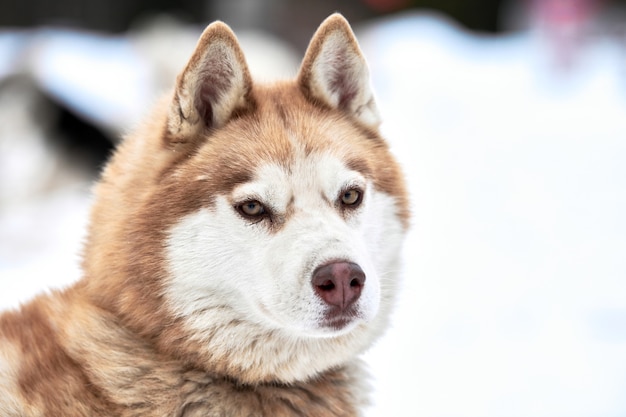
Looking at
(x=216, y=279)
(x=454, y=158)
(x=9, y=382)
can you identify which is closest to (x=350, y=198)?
(x=216, y=279)

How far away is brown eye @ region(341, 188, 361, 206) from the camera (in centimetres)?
266

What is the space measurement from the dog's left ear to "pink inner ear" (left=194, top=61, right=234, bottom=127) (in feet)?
1.03

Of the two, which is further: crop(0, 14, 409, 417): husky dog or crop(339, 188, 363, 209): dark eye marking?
crop(339, 188, 363, 209): dark eye marking

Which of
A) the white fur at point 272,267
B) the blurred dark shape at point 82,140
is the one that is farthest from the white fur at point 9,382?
the blurred dark shape at point 82,140

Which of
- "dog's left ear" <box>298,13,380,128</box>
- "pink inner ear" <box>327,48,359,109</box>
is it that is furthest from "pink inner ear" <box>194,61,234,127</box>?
"pink inner ear" <box>327,48,359,109</box>

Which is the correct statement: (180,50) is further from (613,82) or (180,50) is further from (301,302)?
(301,302)

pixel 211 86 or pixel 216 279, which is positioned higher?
pixel 211 86

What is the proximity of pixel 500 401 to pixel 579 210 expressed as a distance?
4513 millimetres

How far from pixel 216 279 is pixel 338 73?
0.91m

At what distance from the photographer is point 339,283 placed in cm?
239

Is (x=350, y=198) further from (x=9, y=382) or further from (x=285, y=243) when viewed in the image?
(x=9, y=382)

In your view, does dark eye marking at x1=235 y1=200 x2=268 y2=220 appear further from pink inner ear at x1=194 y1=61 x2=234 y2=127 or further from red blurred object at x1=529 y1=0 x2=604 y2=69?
red blurred object at x1=529 y1=0 x2=604 y2=69

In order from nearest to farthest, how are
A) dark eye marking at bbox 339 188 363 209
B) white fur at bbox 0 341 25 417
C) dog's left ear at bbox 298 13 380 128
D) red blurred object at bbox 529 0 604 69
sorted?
1. white fur at bbox 0 341 25 417
2. dark eye marking at bbox 339 188 363 209
3. dog's left ear at bbox 298 13 380 128
4. red blurred object at bbox 529 0 604 69

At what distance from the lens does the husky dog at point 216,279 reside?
2.43 metres
